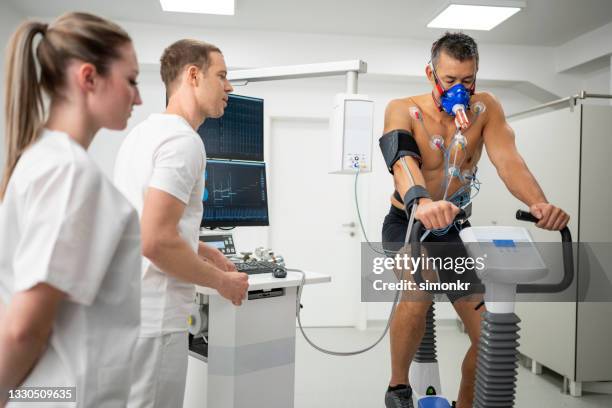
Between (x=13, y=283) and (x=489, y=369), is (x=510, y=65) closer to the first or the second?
(x=489, y=369)

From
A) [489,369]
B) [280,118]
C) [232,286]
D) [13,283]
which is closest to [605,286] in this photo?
[489,369]

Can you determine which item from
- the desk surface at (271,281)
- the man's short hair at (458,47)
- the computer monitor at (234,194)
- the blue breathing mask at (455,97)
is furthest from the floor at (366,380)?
the man's short hair at (458,47)

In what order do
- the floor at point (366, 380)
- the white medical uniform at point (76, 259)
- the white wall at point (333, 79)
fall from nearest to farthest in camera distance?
the white medical uniform at point (76, 259)
the floor at point (366, 380)
the white wall at point (333, 79)

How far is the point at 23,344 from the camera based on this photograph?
685mm

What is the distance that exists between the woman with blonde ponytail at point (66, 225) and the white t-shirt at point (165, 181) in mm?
316

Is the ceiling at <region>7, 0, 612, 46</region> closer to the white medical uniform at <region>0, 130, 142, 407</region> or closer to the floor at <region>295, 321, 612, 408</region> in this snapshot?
the floor at <region>295, 321, 612, 408</region>

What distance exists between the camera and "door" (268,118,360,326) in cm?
455

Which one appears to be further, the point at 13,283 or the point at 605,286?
the point at 605,286

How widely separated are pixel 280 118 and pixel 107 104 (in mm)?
3802

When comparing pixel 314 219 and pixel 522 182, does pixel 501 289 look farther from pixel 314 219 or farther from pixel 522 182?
pixel 314 219

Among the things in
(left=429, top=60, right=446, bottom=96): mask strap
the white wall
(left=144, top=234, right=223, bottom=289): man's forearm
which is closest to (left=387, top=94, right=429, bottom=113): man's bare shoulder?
(left=429, top=60, right=446, bottom=96): mask strap

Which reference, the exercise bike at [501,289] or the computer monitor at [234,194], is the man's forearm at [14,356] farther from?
the computer monitor at [234,194]

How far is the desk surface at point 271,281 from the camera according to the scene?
1.76 m

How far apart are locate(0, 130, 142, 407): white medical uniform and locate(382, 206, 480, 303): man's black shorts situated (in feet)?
3.25
